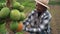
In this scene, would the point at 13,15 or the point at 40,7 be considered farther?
the point at 40,7

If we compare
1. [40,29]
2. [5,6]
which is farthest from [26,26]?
[5,6]

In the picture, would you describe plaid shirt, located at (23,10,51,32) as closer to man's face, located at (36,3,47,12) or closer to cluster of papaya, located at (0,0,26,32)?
man's face, located at (36,3,47,12)

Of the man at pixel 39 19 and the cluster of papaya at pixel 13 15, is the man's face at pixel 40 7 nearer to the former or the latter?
the man at pixel 39 19

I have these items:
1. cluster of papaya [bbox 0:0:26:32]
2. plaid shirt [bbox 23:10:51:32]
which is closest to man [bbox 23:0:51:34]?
plaid shirt [bbox 23:10:51:32]

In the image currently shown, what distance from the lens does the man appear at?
7.11ft

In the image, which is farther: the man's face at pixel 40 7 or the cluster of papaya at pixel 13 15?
the man's face at pixel 40 7

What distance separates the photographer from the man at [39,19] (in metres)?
2.17

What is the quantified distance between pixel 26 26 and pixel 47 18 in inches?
10.8

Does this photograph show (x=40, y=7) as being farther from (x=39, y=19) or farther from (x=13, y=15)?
(x=13, y=15)

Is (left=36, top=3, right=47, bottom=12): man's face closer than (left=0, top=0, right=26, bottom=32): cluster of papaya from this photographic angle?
No

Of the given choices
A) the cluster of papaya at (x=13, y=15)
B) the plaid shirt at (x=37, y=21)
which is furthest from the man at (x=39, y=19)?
the cluster of papaya at (x=13, y=15)

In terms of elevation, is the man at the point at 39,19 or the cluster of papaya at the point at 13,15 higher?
the cluster of papaya at the point at 13,15

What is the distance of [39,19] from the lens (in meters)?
2.25

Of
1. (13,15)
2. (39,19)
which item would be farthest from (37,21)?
(13,15)
